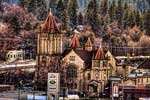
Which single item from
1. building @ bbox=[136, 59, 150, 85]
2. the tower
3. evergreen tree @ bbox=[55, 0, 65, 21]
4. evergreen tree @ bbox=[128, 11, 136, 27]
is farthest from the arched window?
evergreen tree @ bbox=[128, 11, 136, 27]

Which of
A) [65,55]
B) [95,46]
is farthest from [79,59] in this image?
[95,46]

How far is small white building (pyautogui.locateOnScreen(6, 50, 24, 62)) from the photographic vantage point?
19.3 meters

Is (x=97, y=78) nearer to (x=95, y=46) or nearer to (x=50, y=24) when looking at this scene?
(x=50, y=24)

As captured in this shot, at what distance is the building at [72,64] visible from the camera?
16328 mm

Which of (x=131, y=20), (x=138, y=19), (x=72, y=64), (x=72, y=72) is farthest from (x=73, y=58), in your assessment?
(x=138, y=19)

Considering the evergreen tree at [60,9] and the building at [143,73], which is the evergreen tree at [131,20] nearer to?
the evergreen tree at [60,9]

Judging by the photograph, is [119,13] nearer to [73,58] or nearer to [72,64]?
[73,58]

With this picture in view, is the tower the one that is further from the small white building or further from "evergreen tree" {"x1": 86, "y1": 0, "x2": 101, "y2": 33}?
"evergreen tree" {"x1": 86, "y1": 0, "x2": 101, "y2": 33}

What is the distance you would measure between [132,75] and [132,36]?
22.0 feet

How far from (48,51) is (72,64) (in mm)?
800

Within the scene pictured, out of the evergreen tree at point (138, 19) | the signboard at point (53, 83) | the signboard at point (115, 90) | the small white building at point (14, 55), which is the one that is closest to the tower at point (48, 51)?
the signboard at point (115, 90)

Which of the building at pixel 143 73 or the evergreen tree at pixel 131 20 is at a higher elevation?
the evergreen tree at pixel 131 20

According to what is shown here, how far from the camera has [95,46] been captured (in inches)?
802

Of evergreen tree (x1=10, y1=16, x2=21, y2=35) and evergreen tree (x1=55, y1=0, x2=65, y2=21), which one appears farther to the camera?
evergreen tree (x1=55, y1=0, x2=65, y2=21)
